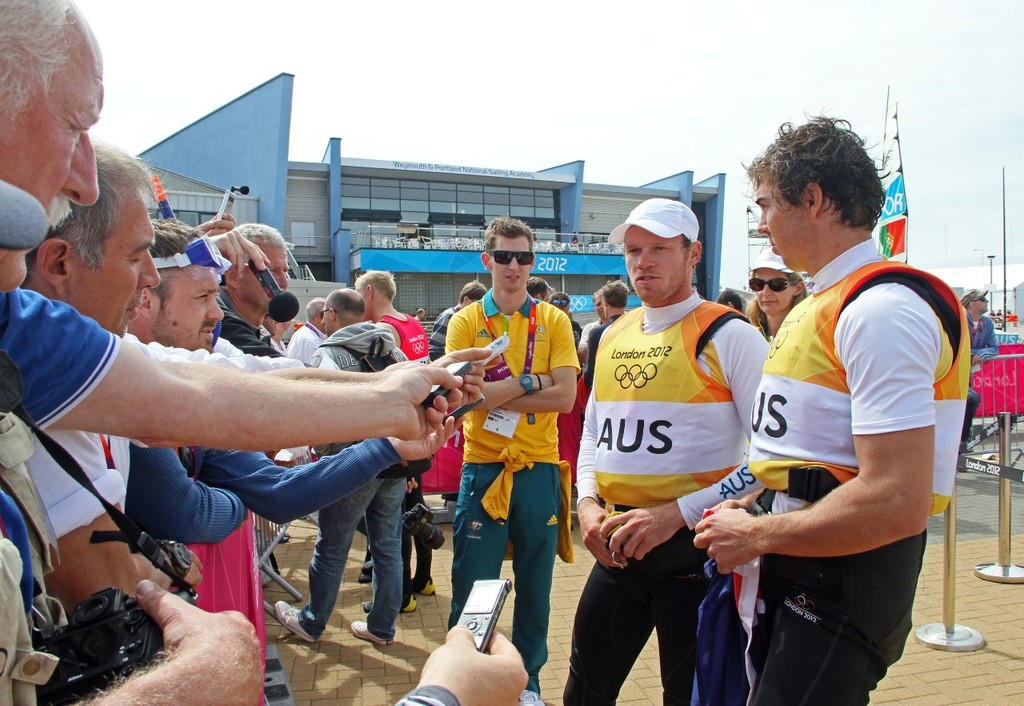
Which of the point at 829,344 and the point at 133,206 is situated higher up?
the point at 133,206

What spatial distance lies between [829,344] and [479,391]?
1.12 m

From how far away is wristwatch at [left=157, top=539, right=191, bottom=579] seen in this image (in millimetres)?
1736

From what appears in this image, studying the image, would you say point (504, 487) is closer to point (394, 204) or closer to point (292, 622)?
point (292, 622)

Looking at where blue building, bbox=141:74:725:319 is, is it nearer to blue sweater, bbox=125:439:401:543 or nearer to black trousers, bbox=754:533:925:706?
blue sweater, bbox=125:439:401:543

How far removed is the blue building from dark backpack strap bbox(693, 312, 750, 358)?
30771 mm

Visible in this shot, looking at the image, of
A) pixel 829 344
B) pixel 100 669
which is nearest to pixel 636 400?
pixel 829 344

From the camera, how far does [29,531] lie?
4.05 ft

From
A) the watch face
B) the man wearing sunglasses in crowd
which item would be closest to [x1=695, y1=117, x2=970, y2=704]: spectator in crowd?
the watch face

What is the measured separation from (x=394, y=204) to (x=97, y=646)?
42.4 meters

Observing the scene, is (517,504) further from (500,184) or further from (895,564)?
(500,184)

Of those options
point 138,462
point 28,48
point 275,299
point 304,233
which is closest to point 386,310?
point 275,299

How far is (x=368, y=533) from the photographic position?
4.71 m

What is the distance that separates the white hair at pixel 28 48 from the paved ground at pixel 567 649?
356cm

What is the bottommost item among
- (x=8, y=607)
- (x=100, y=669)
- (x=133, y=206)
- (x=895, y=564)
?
(x=895, y=564)
